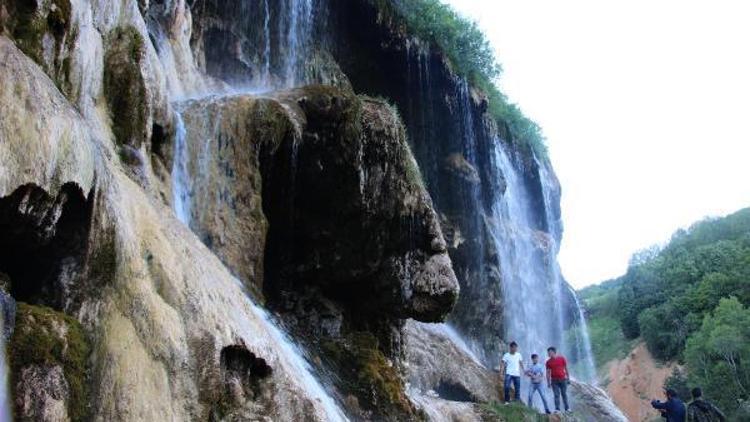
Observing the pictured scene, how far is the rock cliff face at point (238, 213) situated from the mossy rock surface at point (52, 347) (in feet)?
0.05

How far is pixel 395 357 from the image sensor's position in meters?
13.7

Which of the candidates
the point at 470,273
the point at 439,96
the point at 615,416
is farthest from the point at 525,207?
the point at 615,416

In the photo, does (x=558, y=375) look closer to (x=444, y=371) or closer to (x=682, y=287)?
(x=444, y=371)

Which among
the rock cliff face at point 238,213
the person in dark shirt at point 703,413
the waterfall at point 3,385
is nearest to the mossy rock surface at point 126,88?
the rock cliff face at point 238,213

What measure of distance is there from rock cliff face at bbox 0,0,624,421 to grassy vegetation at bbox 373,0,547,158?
32.9 inches

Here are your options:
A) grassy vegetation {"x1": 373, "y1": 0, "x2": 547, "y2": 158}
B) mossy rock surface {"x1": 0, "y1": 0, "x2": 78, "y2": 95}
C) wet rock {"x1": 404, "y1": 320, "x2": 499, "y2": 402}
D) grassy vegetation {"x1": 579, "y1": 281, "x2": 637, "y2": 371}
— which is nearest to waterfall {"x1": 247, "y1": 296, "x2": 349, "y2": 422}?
mossy rock surface {"x1": 0, "y1": 0, "x2": 78, "y2": 95}

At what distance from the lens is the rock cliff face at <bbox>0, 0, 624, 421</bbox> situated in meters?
A: 5.47

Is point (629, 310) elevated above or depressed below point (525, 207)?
below

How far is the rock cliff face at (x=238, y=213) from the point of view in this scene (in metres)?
5.47

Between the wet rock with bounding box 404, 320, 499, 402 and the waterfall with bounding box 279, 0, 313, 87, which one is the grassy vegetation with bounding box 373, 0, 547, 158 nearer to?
the waterfall with bounding box 279, 0, 313, 87

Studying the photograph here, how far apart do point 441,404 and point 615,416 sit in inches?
366

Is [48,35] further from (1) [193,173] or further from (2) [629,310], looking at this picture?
(2) [629,310]

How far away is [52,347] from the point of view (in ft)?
16.6

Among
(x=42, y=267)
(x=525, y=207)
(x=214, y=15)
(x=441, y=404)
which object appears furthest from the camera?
(x=525, y=207)
